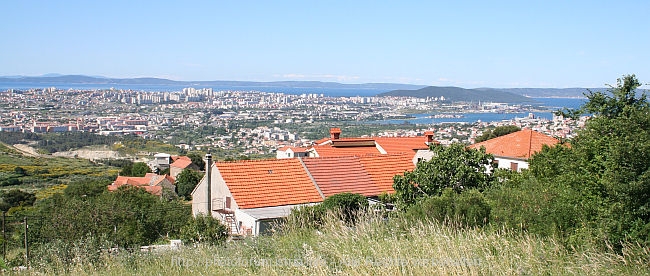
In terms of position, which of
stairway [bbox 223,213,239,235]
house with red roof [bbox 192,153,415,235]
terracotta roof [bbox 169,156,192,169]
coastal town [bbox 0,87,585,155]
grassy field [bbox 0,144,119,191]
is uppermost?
house with red roof [bbox 192,153,415,235]

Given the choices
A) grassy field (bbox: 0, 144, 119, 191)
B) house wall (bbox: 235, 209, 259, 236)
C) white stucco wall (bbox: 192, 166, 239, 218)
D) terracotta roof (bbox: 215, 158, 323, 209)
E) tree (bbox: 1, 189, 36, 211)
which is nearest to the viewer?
house wall (bbox: 235, 209, 259, 236)

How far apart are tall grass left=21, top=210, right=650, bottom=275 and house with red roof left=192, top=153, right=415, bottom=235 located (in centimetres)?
1029

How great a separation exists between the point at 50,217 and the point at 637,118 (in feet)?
50.1

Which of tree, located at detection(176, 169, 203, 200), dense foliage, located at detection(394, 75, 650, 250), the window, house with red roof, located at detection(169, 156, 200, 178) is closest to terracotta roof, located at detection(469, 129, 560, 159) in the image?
the window

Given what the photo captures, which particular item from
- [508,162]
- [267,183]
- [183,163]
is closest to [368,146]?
[508,162]

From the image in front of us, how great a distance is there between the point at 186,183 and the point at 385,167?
19266 mm

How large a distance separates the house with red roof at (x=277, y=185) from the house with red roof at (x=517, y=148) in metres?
5.64

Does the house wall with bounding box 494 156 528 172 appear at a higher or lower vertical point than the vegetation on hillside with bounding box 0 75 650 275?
lower

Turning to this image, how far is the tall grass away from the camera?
400cm

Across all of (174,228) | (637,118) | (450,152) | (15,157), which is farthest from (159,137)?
(637,118)

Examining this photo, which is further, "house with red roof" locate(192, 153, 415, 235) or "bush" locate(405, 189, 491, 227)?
"house with red roof" locate(192, 153, 415, 235)

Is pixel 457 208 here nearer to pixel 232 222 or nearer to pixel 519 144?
pixel 232 222

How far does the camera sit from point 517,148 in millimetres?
25000

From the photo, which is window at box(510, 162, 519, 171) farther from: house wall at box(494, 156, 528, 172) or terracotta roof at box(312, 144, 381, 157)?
terracotta roof at box(312, 144, 381, 157)
